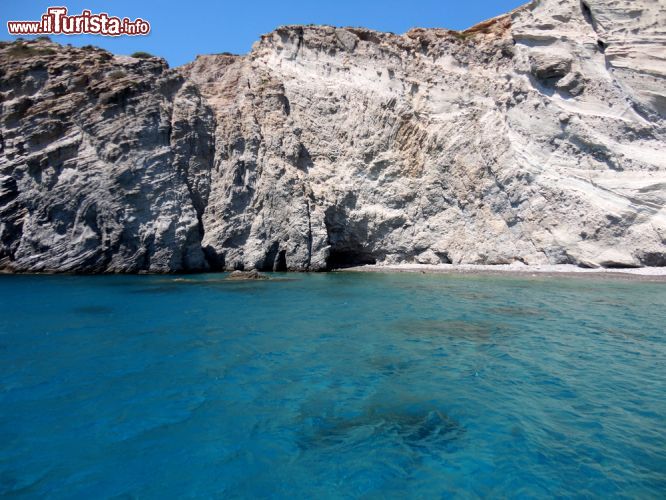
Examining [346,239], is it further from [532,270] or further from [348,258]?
[532,270]

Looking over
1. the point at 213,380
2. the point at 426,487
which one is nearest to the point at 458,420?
the point at 426,487

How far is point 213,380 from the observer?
8.07 metres

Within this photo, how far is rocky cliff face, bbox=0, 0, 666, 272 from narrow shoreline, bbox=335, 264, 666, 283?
105cm

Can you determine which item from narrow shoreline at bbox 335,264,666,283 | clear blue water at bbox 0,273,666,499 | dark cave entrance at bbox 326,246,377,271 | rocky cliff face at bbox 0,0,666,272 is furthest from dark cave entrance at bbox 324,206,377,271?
clear blue water at bbox 0,273,666,499

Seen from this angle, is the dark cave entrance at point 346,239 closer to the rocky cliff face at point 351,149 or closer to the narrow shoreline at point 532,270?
the rocky cliff face at point 351,149

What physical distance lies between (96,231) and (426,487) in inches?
1087

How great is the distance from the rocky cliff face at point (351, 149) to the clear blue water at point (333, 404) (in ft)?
48.3

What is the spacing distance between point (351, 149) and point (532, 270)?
49.1 ft

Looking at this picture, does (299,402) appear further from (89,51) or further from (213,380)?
(89,51)

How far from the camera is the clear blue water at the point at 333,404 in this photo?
493 centimetres

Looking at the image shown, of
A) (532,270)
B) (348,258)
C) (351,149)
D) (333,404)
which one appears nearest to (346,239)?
(348,258)

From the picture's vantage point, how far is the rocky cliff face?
27344 mm

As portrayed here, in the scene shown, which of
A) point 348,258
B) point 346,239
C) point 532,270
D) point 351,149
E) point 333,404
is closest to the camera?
point 333,404

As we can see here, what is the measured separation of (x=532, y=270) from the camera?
26.6 m
